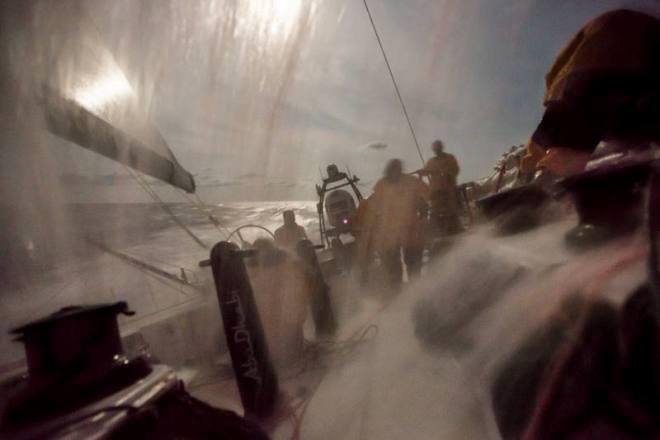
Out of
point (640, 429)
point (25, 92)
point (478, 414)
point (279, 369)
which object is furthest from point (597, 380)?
point (25, 92)

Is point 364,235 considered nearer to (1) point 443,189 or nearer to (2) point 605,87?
(1) point 443,189

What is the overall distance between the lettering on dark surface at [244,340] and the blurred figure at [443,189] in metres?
4.19

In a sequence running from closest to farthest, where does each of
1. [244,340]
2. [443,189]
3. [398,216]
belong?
[244,340] < [398,216] < [443,189]

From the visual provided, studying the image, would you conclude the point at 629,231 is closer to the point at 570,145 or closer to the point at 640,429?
the point at 640,429

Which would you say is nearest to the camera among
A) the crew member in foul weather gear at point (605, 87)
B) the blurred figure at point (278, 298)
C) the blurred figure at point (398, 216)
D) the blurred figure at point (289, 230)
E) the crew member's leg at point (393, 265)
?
the crew member in foul weather gear at point (605, 87)

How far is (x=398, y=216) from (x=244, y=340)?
337 cm

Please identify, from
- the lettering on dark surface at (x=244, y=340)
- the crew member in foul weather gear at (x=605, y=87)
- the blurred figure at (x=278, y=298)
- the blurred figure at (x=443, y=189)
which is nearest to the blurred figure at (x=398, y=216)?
the blurred figure at (x=443, y=189)

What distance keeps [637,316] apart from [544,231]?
41.2 inches

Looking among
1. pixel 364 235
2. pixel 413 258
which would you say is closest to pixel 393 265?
pixel 413 258

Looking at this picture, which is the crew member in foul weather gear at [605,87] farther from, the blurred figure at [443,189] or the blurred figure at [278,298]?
the blurred figure at [443,189]

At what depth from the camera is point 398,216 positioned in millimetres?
5254

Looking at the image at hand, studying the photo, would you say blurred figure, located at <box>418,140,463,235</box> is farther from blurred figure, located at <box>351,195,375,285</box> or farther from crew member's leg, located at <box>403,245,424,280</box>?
blurred figure, located at <box>351,195,375,285</box>

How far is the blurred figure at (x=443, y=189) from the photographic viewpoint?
6082 mm

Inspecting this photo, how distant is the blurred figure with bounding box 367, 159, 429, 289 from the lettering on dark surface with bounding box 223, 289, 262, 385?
3.27 meters
